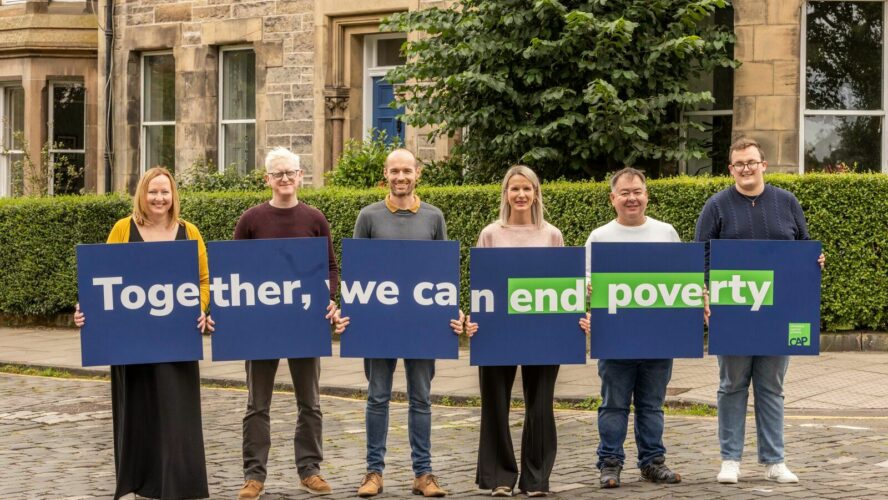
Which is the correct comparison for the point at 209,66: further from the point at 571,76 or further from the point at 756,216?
the point at 756,216

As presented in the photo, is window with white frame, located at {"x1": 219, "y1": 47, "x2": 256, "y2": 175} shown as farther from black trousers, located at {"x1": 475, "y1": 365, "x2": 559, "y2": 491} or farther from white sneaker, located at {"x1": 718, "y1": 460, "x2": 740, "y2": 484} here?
white sneaker, located at {"x1": 718, "y1": 460, "x2": 740, "y2": 484}

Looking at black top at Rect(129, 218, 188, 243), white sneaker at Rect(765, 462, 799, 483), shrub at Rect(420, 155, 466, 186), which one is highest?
shrub at Rect(420, 155, 466, 186)

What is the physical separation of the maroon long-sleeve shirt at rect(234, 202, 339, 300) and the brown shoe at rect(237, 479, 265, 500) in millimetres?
1179

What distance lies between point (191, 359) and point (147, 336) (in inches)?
11.2

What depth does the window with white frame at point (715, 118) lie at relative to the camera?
700 inches

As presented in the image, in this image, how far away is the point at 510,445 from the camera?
8164mm

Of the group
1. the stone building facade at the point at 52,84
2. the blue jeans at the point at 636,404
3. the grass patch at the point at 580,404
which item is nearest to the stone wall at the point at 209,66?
the stone building facade at the point at 52,84

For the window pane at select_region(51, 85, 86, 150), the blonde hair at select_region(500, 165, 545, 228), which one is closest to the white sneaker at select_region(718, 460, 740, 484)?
the blonde hair at select_region(500, 165, 545, 228)

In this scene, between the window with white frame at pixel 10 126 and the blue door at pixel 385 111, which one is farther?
the window with white frame at pixel 10 126

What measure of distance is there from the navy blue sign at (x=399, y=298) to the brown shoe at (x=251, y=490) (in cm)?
91

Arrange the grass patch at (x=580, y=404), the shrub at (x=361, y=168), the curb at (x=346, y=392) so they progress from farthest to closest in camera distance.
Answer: the shrub at (x=361, y=168), the grass patch at (x=580, y=404), the curb at (x=346, y=392)

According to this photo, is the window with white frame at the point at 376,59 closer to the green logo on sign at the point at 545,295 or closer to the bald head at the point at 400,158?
the bald head at the point at 400,158

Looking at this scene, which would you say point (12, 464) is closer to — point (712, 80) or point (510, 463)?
point (510, 463)

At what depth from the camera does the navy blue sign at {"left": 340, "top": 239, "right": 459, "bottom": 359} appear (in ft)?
27.0
